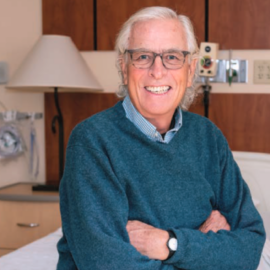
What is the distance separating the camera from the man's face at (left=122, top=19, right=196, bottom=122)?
1381 mm

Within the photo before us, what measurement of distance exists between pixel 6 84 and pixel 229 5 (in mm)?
1448

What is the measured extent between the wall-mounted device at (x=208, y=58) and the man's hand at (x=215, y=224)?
4.73ft

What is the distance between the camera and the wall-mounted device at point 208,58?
9.06 ft

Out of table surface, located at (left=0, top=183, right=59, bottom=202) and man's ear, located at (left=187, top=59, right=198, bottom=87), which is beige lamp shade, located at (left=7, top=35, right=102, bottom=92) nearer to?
table surface, located at (left=0, top=183, right=59, bottom=202)

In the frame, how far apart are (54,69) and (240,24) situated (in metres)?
1.11

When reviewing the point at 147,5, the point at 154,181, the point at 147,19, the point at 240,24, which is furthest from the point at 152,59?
the point at 147,5

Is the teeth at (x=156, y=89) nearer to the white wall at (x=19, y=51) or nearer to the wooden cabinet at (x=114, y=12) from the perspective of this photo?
the wooden cabinet at (x=114, y=12)

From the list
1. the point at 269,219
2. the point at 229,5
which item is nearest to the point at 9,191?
the point at 269,219

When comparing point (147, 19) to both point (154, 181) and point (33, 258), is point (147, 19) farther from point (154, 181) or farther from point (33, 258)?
point (33, 258)

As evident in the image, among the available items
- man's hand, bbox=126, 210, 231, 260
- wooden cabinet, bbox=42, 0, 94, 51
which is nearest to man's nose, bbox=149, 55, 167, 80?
man's hand, bbox=126, 210, 231, 260

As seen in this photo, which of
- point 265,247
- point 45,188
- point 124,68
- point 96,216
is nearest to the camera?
point 96,216

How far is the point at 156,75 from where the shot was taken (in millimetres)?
1382

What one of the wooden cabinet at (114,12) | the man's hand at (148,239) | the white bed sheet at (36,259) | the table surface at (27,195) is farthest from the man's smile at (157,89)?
the wooden cabinet at (114,12)

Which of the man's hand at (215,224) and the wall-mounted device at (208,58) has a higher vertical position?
the wall-mounted device at (208,58)
